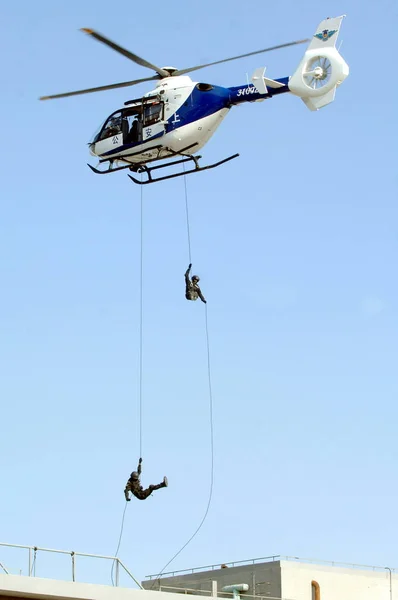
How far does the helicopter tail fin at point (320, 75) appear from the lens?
1401 inches

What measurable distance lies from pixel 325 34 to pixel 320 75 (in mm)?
1494

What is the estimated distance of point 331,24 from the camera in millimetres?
36594

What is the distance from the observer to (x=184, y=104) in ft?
122

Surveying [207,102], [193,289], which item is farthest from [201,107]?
[193,289]

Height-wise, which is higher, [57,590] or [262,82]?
[262,82]

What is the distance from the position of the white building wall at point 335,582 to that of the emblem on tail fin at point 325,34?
14.9 m

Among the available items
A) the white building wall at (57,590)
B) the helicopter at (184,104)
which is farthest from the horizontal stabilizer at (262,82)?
the white building wall at (57,590)

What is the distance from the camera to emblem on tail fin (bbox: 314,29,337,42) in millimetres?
36375

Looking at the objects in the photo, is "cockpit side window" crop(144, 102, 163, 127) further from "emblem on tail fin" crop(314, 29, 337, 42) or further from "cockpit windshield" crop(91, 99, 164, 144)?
"emblem on tail fin" crop(314, 29, 337, 42)

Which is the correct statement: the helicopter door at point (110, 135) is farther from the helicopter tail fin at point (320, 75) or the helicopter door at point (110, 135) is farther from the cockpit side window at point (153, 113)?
the helicopter tail fin at point (320, 75)

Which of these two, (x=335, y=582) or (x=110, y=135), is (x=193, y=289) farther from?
(x=335, y=582)

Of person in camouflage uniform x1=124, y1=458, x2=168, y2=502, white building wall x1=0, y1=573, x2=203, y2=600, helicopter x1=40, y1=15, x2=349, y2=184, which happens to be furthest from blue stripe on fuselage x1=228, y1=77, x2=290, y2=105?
white building wall x1=0, y1=573, x2=203, y2=600

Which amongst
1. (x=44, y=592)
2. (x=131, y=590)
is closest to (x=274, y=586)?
(x=131, y=590)

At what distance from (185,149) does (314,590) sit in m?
13.3
